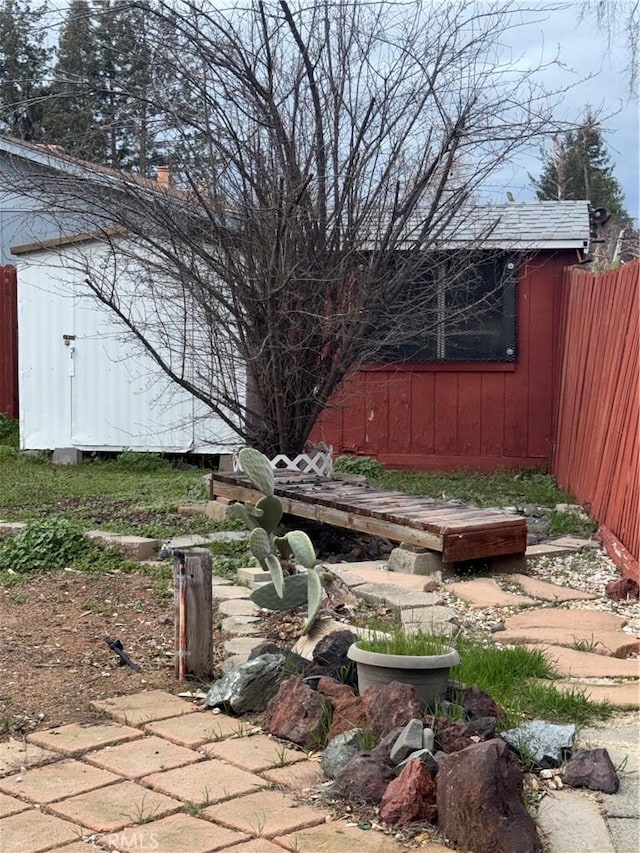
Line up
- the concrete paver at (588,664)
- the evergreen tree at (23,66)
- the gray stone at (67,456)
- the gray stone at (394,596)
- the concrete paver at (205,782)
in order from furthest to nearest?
the gray stone at (67,456) → the evergreen tree at (23,66) → the gray stone at (394,596) → the concrete paver at (588,664) → the concrete paver at (205,782)

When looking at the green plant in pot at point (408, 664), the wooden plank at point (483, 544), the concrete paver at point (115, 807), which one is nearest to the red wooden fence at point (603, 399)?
the wooden plank at point (483, 544)

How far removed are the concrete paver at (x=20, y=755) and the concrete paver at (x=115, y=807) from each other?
0.31 metres

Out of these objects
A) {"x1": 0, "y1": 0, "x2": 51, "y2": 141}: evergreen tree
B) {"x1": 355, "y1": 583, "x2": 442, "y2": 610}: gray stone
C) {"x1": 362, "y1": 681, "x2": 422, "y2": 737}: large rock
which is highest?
{"x1": 0, "y1": 0, "x2": 51, "y2": 141}: evergreen tree

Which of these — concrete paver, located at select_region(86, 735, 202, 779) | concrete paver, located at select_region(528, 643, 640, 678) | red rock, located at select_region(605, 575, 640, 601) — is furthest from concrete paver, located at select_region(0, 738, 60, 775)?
red rock, located at select_region(605, 575, 640, 601)

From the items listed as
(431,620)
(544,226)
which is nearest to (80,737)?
(431,620)

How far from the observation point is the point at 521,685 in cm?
362

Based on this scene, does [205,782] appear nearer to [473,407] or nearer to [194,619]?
[194,619]

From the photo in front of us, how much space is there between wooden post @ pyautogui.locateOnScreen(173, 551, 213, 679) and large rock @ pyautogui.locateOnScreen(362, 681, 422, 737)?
3.27 feet

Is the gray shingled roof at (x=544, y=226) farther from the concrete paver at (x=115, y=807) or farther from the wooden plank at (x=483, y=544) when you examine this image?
the concrete paver at (x=115, y=807)

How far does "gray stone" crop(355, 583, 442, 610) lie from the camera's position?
4746 millimetres

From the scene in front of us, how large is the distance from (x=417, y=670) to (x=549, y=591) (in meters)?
2.32

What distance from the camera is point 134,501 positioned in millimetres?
8078

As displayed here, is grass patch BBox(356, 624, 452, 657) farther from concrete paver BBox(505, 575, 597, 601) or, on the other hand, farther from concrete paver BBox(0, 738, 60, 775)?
concrete paver BBox(505, 575, 597, 601)

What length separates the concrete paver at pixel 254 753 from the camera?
3035mm
